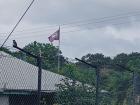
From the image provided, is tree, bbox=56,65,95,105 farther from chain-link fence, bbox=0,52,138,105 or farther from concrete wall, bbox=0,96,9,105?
concrete wall, bbox=0,96,9,105

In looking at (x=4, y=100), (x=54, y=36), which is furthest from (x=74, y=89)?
(x=54, y=36)

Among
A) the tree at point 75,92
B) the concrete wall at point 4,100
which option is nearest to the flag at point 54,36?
the concrete wall at point 4,100

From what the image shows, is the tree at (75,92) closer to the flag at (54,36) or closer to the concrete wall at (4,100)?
the concrete wall at (4,100)

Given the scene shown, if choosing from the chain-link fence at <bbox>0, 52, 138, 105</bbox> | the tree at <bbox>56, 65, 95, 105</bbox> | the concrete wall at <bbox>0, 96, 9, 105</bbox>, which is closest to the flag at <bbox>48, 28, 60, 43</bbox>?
the chain-link fence at <bbox>0, 52, 138, 105</bbox>

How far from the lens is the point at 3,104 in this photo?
15.7 m

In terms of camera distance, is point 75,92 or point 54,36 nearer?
point 75,92

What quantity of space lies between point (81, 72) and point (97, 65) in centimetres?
151

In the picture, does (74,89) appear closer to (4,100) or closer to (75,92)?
(75,92)

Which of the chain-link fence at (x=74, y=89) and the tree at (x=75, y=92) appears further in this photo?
the chain-link fence at (x=74, y=89)

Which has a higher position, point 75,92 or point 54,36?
point 54,36

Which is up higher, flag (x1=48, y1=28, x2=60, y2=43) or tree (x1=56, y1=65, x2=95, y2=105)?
flag (x1=48, y1=28, x2=60, y2=43)

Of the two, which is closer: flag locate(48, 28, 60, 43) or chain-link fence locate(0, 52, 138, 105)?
chain-link fence locate(0, 52, 138, 105)

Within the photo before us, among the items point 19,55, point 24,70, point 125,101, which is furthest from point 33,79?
point 19,55

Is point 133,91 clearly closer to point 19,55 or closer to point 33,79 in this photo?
point 19,55
